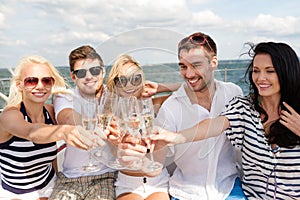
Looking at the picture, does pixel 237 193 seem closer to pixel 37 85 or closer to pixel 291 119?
pixel 291 119

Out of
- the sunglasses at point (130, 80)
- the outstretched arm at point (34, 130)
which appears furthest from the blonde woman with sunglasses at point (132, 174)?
the outstretched arm at point (34, 130)

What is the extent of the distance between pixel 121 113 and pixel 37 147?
2.31 ft

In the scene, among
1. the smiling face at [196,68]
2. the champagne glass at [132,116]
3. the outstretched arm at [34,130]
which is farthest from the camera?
the smiling face at [196,68]

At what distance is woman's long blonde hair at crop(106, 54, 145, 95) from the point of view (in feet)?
4.02

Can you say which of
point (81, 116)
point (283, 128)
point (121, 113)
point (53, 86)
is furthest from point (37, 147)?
point (283, 128)

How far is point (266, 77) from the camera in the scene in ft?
4.71

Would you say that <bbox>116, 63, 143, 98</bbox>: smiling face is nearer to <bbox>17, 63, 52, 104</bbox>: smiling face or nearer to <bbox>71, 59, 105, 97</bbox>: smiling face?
<bbox>71, 59, 105, 97</bbox>: smiling face

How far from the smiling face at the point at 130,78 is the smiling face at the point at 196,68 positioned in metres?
0.20

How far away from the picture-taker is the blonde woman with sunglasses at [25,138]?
157 cm

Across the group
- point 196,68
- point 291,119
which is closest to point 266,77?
point 291,119

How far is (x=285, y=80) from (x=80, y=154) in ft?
3.78

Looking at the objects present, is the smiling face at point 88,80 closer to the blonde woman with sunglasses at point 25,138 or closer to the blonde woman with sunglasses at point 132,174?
the blonde woman with sunglasses at point 132,174

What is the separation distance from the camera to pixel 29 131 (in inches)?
56.4

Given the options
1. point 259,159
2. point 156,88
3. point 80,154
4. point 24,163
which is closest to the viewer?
point 156,88
